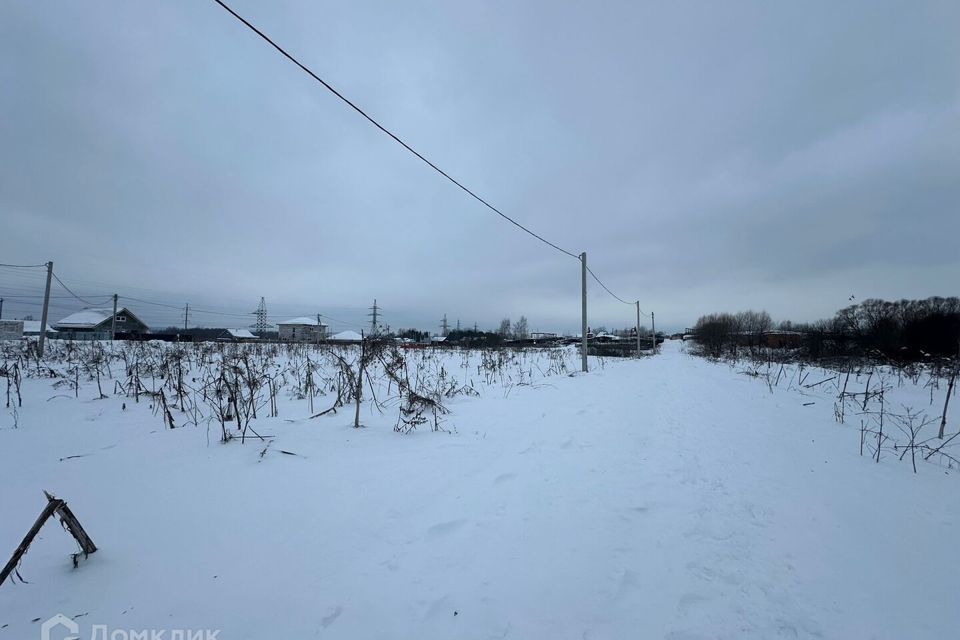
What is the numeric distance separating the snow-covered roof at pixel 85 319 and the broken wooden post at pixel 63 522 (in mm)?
65603

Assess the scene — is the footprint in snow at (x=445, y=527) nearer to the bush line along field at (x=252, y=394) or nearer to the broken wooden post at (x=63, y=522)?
the broken wooden post at (x=63, y=522)

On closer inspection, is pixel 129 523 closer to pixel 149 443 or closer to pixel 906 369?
pixel 149 443

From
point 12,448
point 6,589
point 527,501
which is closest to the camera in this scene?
point 6,589

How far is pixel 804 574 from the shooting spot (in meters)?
1.93

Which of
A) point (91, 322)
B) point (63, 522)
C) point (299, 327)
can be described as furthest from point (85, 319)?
point (63, 522)

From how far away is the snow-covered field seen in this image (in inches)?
62.5

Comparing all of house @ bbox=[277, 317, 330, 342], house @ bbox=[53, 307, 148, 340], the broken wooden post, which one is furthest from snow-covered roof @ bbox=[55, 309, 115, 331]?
the broken wooden post

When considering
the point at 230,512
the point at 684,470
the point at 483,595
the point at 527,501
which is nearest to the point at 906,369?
the point at 684,470

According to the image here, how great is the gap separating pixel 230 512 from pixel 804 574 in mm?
3577

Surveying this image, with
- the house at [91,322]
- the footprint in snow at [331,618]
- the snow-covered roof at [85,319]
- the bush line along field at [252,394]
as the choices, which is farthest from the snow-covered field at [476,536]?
the snow-covered roof at [85,319]

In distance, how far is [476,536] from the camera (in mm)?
2205

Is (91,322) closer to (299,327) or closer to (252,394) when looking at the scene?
(299,327)

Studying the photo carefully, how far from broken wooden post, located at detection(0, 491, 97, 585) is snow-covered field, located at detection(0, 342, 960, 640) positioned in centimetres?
11

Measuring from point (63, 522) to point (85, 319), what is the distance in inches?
2660
